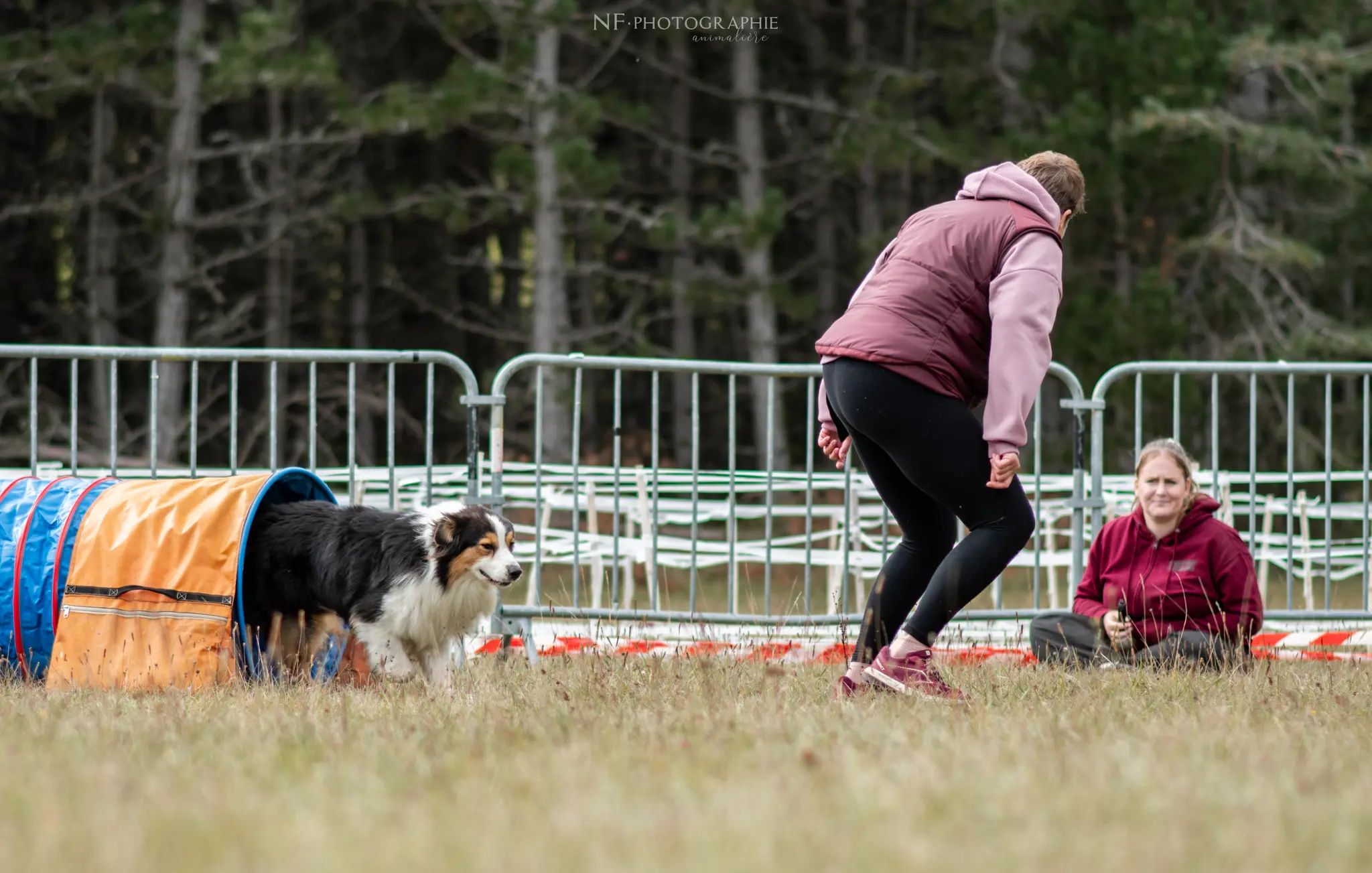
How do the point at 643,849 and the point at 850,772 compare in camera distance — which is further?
the point at 850,772

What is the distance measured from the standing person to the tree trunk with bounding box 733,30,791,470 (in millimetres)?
12563

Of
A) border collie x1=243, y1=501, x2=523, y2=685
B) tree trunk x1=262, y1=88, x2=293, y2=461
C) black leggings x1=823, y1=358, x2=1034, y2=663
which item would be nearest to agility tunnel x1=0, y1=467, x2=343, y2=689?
border collie x1=243, y1=501, x2=523, y2=685

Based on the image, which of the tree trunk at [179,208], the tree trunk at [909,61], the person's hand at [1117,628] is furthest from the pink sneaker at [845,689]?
the tree trunk at [909,61]

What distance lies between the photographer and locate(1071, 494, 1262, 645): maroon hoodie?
5926 millimetres

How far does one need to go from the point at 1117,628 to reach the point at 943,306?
204 cm

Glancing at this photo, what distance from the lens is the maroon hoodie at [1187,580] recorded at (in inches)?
233

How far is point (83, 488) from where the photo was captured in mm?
5746

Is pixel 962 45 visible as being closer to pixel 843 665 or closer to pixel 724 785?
pixel 843 665

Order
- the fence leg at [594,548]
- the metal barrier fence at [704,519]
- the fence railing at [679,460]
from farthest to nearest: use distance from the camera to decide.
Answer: the fence leg at [594,548] < the fence railing at [679,460] < the metal barrier fence at [704,519]

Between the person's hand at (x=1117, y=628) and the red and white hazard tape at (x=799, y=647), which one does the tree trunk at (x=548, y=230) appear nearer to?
the red and white hazard tape at (x=799, y=647)

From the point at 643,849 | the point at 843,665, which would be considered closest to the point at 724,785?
the point at 643,849

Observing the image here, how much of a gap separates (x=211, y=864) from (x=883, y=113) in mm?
15820

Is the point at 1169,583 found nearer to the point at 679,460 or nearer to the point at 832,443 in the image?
the point at 832,443

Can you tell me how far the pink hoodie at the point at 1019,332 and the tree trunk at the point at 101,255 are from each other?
675 inches
